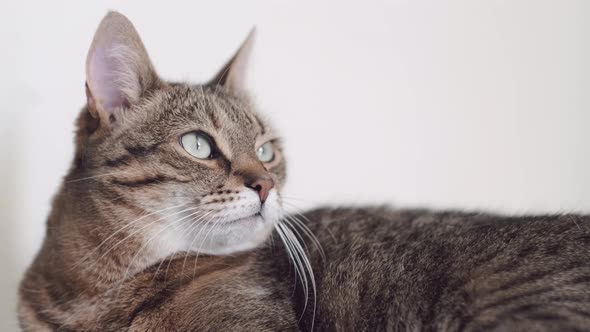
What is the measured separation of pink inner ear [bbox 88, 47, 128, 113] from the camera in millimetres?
1484

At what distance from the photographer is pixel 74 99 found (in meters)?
2.06

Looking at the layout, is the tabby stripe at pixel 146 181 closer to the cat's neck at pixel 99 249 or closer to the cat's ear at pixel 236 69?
the cat's neck at pixel 99 249

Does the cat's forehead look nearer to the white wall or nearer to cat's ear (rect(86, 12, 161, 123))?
cat's ear (rect(86, 12, 161, 123))

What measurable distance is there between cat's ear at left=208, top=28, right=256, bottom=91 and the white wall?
0.15 metres

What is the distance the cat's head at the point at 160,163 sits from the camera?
57.1 inches

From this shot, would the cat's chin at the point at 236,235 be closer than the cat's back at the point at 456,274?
No

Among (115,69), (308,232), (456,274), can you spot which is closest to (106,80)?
(115,69)

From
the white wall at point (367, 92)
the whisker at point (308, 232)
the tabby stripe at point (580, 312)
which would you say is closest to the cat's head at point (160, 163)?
the whisker at point (308, 232)

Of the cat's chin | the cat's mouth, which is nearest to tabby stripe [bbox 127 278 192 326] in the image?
the cat's chin

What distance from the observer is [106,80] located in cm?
153

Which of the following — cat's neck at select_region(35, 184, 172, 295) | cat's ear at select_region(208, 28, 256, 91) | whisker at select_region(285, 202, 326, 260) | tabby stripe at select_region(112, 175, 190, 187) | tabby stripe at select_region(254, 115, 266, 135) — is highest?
cat's ear at select_region(208, 28, 256, 91)

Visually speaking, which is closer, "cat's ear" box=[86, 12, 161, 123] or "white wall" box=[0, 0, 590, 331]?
"cat's ear" box=[86, 12, 161, 123]

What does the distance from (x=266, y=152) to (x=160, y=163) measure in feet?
1.44

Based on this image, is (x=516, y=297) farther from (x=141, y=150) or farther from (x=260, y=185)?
(x=141, y=150)
